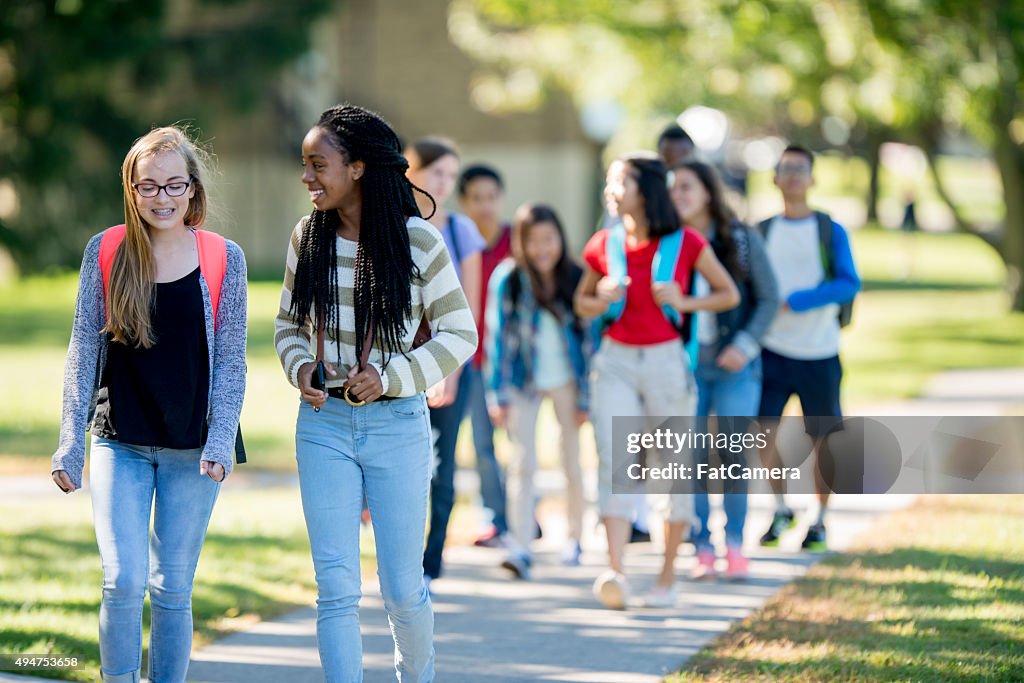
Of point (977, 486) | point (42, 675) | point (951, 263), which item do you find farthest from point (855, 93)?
point (951, 263)

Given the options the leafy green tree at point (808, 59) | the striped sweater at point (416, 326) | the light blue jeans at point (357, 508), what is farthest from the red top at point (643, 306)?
the leafy green tree at point (808, 59)

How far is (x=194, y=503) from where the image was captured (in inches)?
177

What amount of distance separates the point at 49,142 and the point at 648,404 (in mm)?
22601

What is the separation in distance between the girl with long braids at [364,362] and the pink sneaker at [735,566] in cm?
282

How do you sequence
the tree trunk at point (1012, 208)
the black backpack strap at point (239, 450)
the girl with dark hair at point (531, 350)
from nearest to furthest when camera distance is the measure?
1. the black backpack strap at point (239, 450)
2. the girl with dark hair at point (531, 350)
3. the tree trunk at point (1012, 208)

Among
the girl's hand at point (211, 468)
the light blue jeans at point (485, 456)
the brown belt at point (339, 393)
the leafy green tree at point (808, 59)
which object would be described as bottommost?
the light blue jeans at point (485, 456)

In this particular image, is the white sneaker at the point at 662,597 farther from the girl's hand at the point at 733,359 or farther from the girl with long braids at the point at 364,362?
the girl with long braids at the point at 364,362

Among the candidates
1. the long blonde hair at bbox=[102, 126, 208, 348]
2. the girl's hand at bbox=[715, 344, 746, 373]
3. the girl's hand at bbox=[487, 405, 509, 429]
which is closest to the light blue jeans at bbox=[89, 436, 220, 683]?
the long blonde hair at bbox=[102, 126, 208, 348]

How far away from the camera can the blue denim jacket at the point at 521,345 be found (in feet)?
23.9

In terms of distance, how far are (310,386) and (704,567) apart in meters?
3.31

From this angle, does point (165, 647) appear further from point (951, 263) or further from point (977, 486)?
point (951, 263)

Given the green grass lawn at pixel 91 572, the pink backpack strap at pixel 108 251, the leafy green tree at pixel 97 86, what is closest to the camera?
the pink backpack strap at pixel 108 251

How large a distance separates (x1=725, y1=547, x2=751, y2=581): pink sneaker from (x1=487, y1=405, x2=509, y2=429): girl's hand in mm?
1320

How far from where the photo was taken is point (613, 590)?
251 inches
